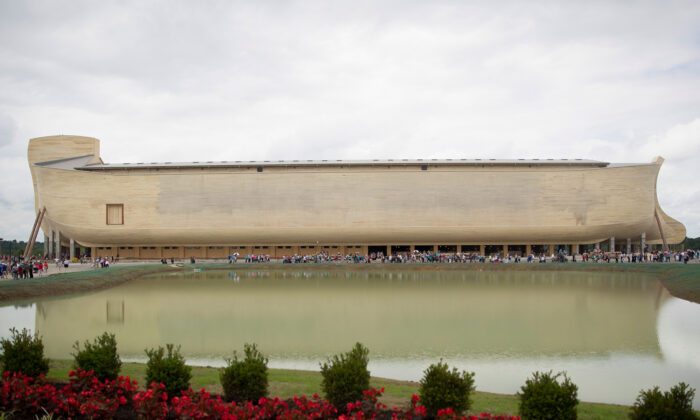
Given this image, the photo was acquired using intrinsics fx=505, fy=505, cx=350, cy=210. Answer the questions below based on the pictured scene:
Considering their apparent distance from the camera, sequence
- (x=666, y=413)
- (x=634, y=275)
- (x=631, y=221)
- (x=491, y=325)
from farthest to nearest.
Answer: (x=631, y=221), (x=634, y=275), (x=491, y=325), (x=666, y=413)

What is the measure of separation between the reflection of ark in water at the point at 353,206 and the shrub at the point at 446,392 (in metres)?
42.5

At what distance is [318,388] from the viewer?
823cm

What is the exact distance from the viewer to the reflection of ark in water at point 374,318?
11828 mm

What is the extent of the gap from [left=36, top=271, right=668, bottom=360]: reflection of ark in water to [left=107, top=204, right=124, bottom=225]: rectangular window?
1003 inches

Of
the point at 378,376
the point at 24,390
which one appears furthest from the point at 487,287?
the point at 24,390

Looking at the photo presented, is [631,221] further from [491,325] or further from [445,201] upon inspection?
[491,325]

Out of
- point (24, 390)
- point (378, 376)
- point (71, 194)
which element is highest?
point (71, 194)

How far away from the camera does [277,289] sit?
23.9m

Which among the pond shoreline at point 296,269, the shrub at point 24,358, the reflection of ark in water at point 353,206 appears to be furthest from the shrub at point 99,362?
the reflection of ark in water at point 353,206

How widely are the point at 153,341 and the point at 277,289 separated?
447 inches

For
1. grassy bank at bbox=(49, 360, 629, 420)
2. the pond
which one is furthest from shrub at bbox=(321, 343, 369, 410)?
the pond

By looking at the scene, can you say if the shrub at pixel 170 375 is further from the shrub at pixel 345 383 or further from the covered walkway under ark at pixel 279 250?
the covered walkway under ark at pixel 279 250

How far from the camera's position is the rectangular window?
1935 inches

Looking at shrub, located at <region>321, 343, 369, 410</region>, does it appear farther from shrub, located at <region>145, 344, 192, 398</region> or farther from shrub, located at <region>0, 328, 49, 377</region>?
shrub, located at <region>0, 328, 49, 377</region>
